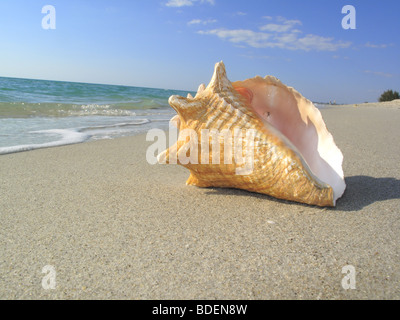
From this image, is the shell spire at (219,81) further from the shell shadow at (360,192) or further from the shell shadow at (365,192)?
the shell shadow at (365,192)

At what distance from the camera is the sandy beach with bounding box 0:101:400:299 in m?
1.31

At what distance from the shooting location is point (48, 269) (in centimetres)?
143

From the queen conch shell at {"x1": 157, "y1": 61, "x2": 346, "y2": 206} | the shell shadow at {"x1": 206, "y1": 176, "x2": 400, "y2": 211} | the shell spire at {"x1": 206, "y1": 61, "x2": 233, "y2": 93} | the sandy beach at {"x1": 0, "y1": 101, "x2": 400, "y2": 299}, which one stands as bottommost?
the sandy beach at {"x1": 0, "y1": 101, "x2": 400, "y2": 299}

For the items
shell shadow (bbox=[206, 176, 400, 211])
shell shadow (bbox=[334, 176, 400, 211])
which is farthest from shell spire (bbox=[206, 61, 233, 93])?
shell shadow (bbox=[334, 176, 400, 211])

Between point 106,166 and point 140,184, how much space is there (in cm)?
77

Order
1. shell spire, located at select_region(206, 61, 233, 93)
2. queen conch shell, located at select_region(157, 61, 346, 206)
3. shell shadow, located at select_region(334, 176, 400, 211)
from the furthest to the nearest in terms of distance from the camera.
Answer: shell spire, located at select_region(206, 61, 233, 93)
shell shadow, located at select_region(334, 176, 400, 211)
queen conch shell, located at select_region(157, 61, 346, 206)

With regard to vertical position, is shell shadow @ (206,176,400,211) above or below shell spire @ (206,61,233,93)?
below

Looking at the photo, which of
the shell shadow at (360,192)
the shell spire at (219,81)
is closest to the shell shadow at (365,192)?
the shell shadow at (360,192)

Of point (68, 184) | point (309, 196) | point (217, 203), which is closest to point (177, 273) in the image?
Answer: point (217, 203)

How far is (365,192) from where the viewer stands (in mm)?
2322

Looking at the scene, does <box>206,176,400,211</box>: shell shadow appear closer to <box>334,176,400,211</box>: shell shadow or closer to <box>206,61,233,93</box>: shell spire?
<box>334,176,400,211</box>: shell shadow

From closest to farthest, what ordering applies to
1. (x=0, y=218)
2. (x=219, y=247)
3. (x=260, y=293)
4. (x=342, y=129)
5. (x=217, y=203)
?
(x=260, y=293)
(x=219, y=247)
(x=0, y=218)
(x=217, y=203)
(x=342, y=129)

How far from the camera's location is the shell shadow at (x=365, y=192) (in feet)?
6.89

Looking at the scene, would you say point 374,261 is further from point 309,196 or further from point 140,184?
point 140,184
